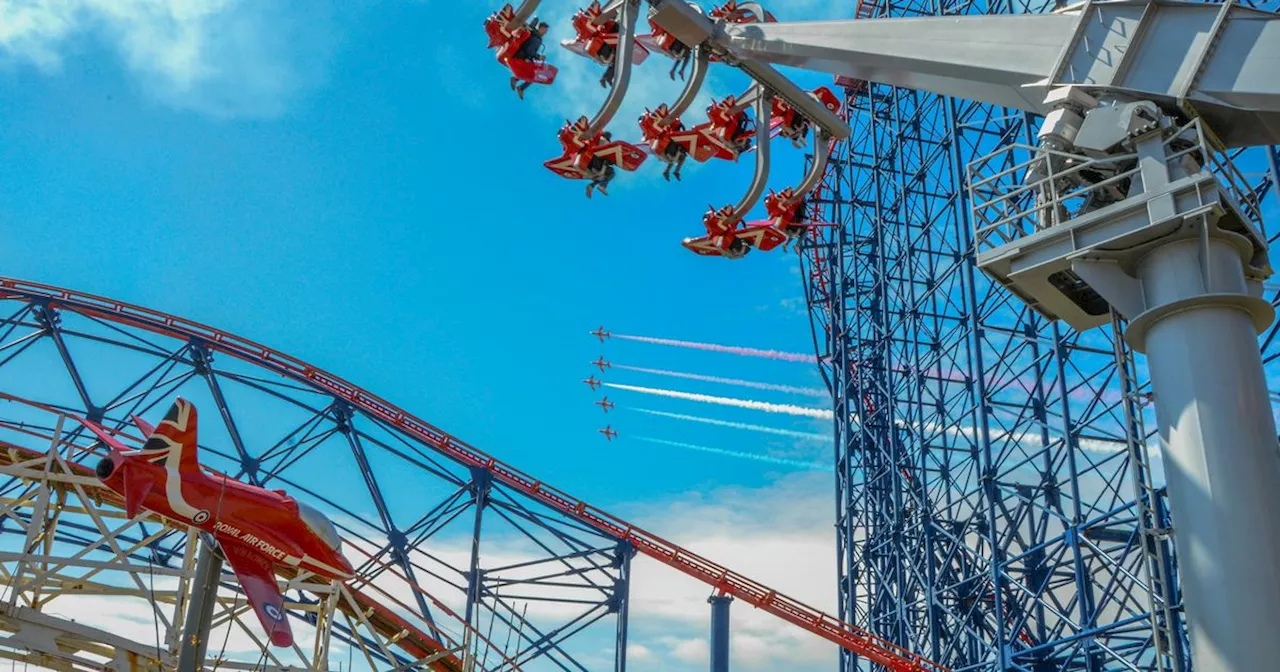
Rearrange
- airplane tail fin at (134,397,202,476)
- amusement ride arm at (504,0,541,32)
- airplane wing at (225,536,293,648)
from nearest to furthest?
airplane wing at (225,536,293,648) < airplane tail fin at (134,397,202,476) < amusement ride arm at (504,0,541,32)

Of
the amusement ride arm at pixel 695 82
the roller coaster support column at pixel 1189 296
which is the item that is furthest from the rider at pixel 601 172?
the roller coaster support column at pixel 1189 296

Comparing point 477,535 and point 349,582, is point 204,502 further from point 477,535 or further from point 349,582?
point 477,535

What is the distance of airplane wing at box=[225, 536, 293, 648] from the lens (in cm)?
1331

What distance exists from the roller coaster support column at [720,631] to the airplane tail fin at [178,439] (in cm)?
1168

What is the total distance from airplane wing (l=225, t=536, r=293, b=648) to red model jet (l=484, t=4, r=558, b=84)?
309 inches

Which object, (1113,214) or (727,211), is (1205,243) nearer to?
(1113,214)

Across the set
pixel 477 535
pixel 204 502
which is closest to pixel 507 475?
pixel 477 535

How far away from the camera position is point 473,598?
74.8ft

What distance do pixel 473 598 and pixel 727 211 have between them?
11044 mm

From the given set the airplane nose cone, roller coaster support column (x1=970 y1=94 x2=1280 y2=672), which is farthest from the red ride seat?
roller coaster support column (x1=970 y1=94 x2=1280 y2=672)

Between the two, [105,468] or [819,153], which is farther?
[819,153]

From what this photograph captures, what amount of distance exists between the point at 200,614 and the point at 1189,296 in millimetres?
7704

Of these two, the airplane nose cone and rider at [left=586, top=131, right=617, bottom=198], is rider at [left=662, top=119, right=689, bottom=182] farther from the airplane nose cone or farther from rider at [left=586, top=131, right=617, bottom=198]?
the airplane nose cone

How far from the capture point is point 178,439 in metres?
14.2
